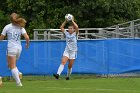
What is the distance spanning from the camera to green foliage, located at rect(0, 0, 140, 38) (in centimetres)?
4228

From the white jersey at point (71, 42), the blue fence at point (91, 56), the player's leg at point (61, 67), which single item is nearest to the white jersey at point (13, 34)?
the player's leg at point (61, 67)

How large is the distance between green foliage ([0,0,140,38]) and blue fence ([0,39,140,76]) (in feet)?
74.5

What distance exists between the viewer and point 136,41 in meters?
19.0

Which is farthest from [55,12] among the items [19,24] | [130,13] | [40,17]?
[19,24]

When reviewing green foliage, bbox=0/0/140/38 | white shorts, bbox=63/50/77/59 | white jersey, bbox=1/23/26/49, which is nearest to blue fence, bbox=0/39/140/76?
white shorts, bbox=63/50/77/59

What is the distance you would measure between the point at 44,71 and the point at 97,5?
24.0 m

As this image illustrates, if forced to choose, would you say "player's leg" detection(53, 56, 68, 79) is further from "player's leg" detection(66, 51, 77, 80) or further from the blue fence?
the blue fence

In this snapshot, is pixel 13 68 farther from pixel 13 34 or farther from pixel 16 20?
pixel 16 20

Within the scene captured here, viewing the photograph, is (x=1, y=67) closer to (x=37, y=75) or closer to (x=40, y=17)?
(x=37, y=75)

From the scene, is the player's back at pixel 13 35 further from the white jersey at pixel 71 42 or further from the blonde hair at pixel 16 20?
the white jersey at pixel 71 42

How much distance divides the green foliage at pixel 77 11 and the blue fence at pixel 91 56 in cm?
2270

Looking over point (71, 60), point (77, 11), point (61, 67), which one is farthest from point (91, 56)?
point (77, 11)

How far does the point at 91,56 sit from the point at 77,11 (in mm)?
23890

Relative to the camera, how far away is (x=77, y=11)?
140 feet
